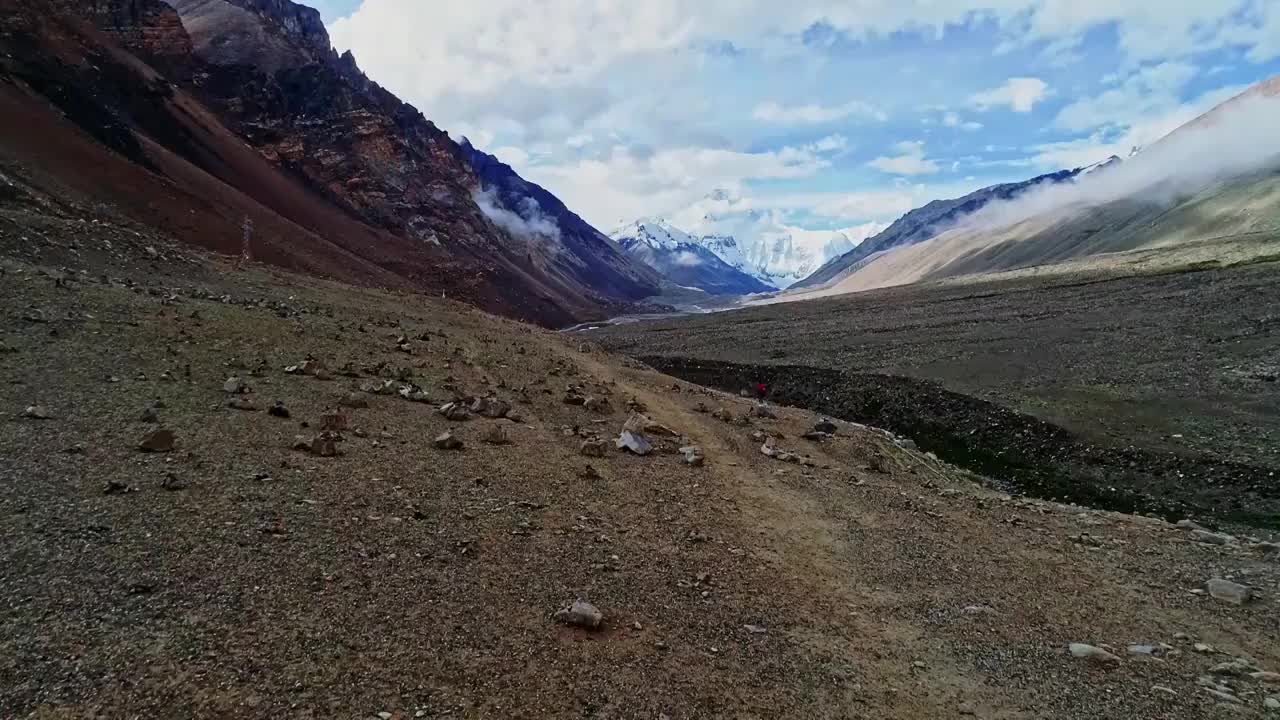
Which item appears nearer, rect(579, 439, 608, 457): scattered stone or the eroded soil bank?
rect(579, 439, 608, 457): scattered stone

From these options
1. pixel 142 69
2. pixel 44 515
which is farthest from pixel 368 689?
pixel 142 69

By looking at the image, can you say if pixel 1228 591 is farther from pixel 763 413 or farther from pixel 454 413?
pixel 454 413

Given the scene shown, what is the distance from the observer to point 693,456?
16516mm

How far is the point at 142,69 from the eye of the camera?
68.1 metres

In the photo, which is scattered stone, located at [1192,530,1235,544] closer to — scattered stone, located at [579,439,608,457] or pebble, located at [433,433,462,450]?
scattered stone, located at [579,439,608,457]

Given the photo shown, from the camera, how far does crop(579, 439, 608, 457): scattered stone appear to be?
605 inches

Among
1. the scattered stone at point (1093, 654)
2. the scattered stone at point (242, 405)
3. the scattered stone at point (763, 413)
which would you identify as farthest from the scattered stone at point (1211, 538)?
the scattered stone at point (242, 405)

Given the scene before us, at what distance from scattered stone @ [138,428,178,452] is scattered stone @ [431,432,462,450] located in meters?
4.15

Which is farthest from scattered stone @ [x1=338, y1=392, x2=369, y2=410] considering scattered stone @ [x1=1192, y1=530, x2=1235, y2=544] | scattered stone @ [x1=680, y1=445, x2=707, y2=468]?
scattered stone @ [x1=1192, y1=530, x2=1235, y2=544]

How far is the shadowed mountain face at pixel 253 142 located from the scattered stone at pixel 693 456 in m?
31.6

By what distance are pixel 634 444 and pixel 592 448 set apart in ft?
4.33

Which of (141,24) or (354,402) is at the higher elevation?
(141,24)

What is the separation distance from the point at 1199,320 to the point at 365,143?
319 feet

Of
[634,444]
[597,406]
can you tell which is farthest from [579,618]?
[597,406]
